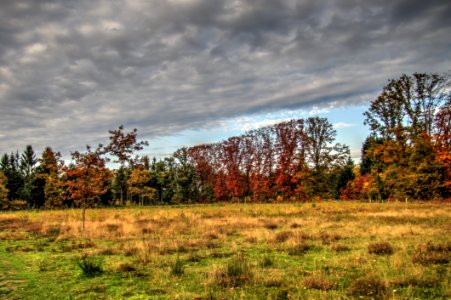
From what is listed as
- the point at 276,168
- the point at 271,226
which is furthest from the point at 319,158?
the point at 271,226

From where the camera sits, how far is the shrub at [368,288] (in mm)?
6266

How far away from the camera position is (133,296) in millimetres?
6789

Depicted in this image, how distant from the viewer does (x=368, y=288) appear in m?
6.55

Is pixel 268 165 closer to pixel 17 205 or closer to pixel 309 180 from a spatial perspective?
pixel 309 180

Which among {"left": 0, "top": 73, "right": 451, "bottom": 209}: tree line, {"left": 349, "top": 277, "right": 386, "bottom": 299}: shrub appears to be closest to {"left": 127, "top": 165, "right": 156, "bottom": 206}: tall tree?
{"left": 0, "top": 73, "right": 451, "bottom": 209}: tree line

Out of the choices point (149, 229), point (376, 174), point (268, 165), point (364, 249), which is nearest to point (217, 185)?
point (268, 165)

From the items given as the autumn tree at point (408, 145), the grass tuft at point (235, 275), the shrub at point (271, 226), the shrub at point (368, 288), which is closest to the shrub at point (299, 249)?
the grass tuft at point (235, 275)

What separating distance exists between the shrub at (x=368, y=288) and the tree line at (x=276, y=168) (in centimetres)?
1387

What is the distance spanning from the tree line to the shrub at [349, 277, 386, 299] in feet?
45.5

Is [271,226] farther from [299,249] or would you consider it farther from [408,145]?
[408,145]

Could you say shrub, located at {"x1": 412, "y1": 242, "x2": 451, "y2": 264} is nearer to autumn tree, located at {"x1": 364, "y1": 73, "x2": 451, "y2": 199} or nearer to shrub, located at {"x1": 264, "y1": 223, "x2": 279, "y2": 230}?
shrub, located at {"x1": 264, "y1": 223, "x2": 279, "y2": 230}

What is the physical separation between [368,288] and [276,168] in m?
52.0

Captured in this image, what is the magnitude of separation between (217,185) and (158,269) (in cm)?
5855

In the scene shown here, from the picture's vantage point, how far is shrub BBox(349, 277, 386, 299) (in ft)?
20.6
